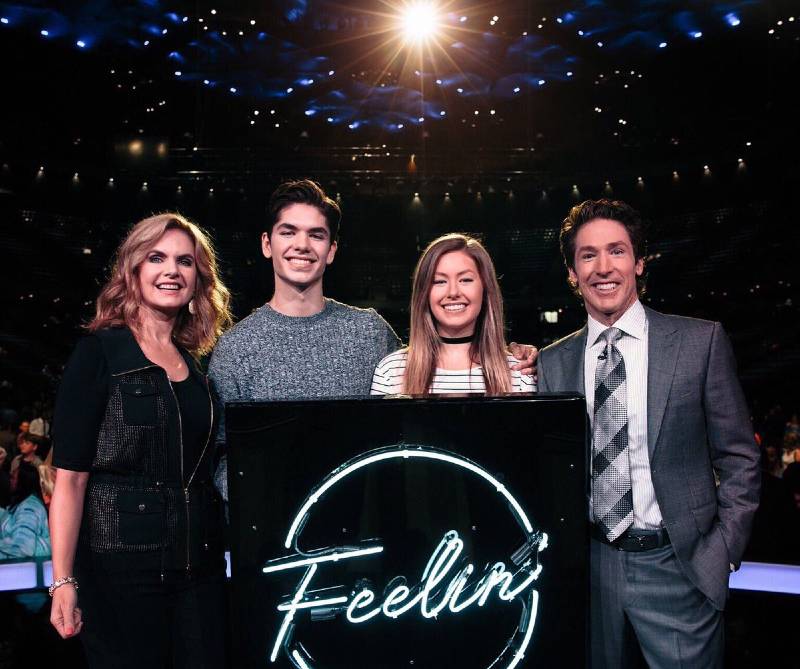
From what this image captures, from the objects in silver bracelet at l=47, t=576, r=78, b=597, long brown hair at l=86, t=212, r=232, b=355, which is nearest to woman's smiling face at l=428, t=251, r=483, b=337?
long brown hair at l=86, t=212, r=232, b=355

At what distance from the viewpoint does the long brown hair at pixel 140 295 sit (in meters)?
1.83

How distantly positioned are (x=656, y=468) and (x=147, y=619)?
1259 millimetres

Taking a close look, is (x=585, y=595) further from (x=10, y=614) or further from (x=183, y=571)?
(x=10, y=614)

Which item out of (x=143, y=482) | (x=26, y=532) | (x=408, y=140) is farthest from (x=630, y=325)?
(x=408, y=140)

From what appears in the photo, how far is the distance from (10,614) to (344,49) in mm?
10461

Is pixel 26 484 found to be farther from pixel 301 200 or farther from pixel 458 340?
pixel 458 340

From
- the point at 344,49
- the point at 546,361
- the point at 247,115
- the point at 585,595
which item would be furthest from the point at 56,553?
the point at 247,115

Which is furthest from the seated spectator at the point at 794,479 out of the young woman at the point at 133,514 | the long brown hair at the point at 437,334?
the young woman at the point at 133,514

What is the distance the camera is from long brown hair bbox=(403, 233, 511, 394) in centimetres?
202

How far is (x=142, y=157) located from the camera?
53.9 ft

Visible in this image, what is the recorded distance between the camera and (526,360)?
6.73 feet

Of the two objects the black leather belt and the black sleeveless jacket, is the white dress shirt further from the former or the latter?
the black sleeveless jacket

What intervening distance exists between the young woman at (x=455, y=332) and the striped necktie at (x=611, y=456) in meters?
0.27

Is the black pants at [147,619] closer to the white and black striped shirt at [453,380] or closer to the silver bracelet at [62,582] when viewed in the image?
the silver bracelet at [62,582]
